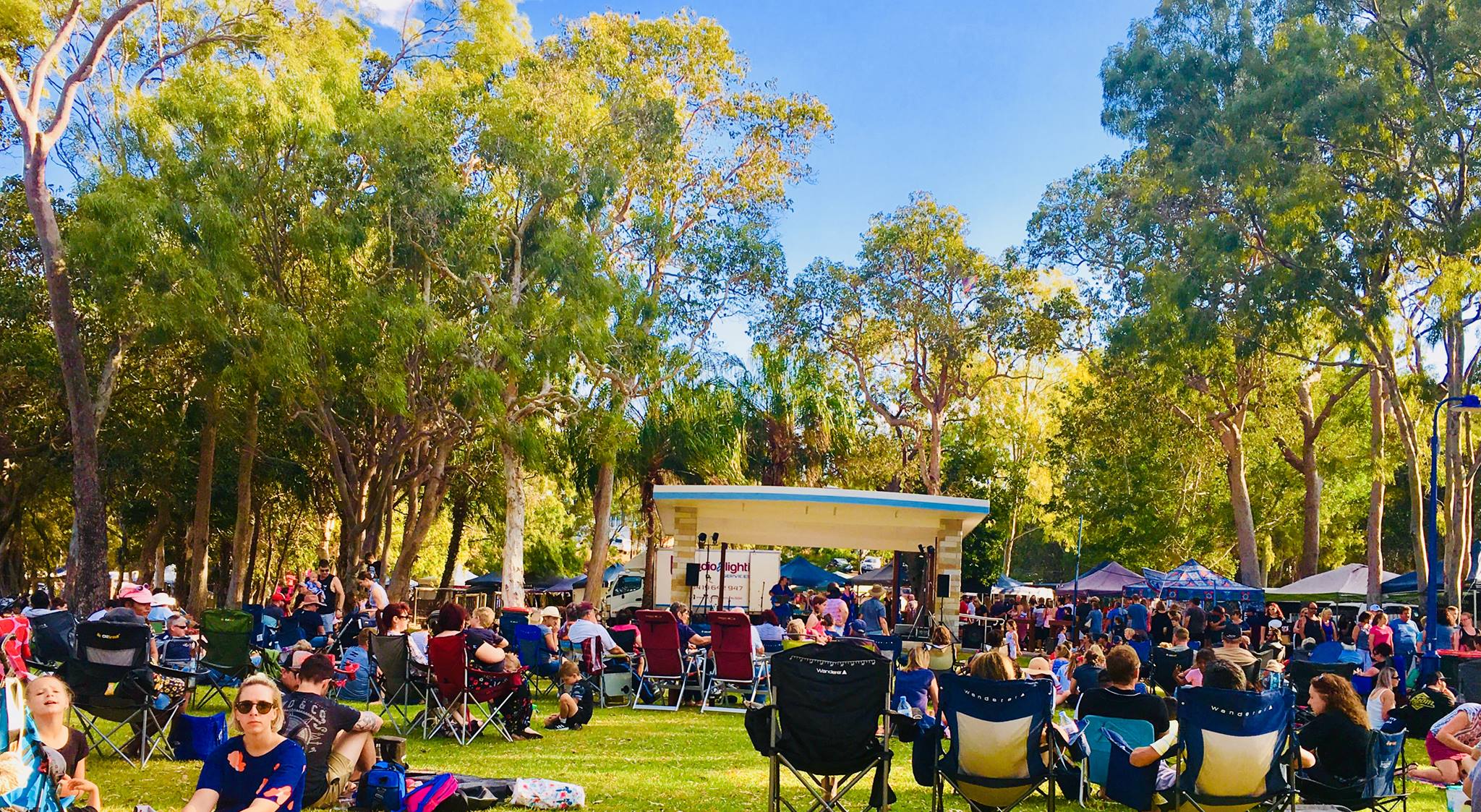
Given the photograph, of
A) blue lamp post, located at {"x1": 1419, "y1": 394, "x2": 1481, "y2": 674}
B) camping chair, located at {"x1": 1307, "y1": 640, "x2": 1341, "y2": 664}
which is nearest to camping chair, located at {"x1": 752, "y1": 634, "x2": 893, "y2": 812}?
camping chair, located at {"x1": 1307, "y1": 640, "x2": 1341, "y2": 664}

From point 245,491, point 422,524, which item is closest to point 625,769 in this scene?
point 422,524

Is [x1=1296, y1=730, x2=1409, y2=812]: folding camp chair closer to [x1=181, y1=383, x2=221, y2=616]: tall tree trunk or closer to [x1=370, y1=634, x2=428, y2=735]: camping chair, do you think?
[x1=370, y1=634, x2=428, y2=735]: camping chair

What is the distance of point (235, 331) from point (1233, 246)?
16499 millimetres

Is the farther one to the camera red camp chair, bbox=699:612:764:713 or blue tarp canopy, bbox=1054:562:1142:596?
blue tarp canopy, bbox=1054:562:1142:596

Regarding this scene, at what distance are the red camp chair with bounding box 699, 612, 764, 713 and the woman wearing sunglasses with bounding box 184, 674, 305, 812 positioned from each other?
7.09 metres

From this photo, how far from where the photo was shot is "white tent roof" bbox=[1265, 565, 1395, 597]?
93.8ft

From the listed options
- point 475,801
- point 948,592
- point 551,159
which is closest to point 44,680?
point 475,801

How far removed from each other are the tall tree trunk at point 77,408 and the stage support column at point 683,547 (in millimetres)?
9418

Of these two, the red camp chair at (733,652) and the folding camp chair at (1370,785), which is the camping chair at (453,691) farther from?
the folding camp chair at (1370,785)

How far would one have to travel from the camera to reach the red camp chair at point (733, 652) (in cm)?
1121

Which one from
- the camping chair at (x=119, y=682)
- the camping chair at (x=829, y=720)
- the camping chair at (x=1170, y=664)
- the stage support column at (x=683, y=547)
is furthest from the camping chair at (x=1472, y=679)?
the stage support column at (x=683, y=547)

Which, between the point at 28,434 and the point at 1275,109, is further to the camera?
the point at 28,434

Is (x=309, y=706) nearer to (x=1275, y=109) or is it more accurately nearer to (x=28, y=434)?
(x=1275, y=109)

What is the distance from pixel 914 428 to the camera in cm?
3600
